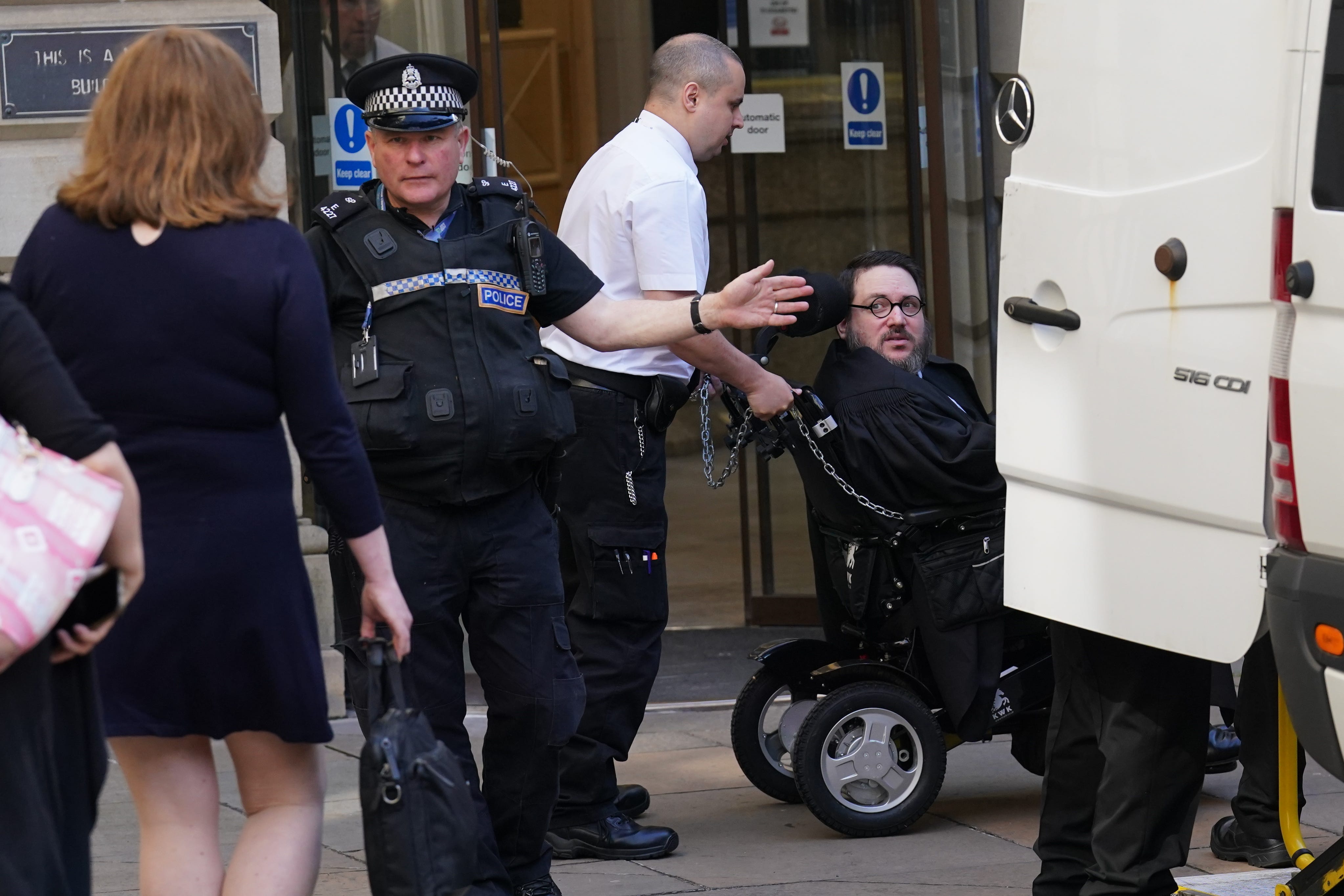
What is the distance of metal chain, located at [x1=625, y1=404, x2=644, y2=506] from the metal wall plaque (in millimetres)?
2248

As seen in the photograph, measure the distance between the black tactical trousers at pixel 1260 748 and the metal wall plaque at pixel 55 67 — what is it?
381 cm

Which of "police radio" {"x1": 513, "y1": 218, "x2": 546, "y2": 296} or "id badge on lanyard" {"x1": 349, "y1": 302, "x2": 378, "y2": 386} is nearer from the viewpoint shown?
"id badge on lanyard" {"x1": 349, "y1": 302, "x2": 378, "y2": 386}

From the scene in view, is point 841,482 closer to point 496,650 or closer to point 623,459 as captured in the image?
point 623,459

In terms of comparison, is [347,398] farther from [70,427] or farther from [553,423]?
[70,427]

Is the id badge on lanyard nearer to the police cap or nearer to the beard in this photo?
the police cap

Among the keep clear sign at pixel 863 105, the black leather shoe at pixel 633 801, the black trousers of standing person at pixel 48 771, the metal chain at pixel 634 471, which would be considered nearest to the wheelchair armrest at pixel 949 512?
the metal chain at pixel 634 471

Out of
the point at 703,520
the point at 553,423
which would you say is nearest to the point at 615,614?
the point at 553,423

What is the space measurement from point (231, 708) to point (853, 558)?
2.26m

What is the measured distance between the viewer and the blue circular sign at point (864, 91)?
7.88 metres

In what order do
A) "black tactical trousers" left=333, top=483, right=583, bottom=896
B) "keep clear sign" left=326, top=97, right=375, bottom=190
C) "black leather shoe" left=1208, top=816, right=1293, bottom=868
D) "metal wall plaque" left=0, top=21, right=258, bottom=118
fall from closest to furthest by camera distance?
"black tactical trousers" left=333, top=483, right=583, bottom=896 < "black leather shoe" left=1208, top=816, right=1293, bottom=868 < "metal wall plaque" left=0, top=21, right=258, bottom=118 < "keep clear sign" left=326, top=97, right=375, bottom=190

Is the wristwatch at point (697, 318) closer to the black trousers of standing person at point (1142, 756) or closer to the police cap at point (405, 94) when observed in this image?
the police cap at point (405, 94)

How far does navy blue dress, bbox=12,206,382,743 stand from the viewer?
9.78 feet

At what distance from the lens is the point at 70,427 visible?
2.55 metres

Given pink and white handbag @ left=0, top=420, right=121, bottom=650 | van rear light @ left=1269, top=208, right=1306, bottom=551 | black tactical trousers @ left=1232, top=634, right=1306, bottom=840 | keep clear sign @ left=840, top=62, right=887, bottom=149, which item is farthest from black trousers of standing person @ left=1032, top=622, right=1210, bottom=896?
keep clear sign @ left=840, top=62, right=887, bottom=149
